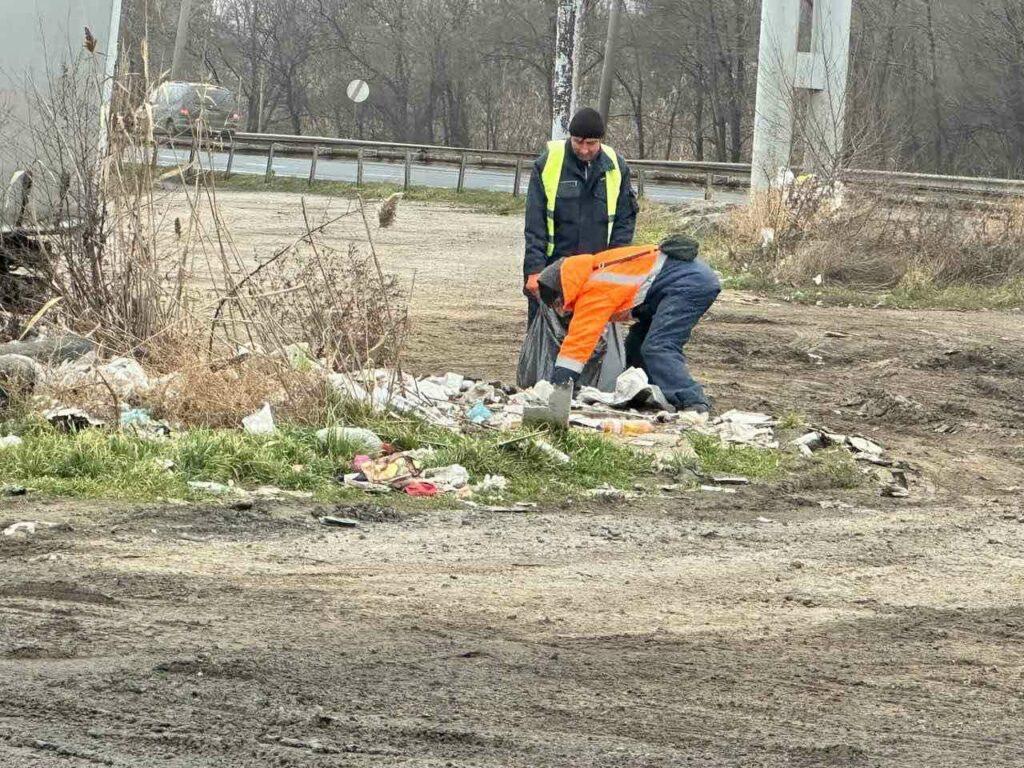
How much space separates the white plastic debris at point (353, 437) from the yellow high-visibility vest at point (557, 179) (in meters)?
2.61

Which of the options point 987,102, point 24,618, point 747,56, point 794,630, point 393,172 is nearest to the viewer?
point 24,618

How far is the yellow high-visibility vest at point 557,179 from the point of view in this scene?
10.2m

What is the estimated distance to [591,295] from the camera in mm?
9414

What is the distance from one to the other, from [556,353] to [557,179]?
1142 mm

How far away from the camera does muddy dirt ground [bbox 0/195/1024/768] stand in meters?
4.27

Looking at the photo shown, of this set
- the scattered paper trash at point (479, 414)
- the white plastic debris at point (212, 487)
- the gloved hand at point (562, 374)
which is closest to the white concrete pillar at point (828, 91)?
the gloved hand at point (562, 374)

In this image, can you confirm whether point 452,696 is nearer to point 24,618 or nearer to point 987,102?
point 24,618

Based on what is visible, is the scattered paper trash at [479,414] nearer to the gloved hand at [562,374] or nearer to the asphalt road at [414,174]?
the gloved hand at [562,374]

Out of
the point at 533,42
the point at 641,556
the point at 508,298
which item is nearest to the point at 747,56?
the point at 533,42

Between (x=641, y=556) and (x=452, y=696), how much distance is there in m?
2.23

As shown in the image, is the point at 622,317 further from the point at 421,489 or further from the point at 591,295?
the point at 421,489

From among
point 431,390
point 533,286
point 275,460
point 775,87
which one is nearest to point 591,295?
point 533,286

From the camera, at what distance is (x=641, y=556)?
6.67m

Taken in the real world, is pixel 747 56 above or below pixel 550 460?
above
